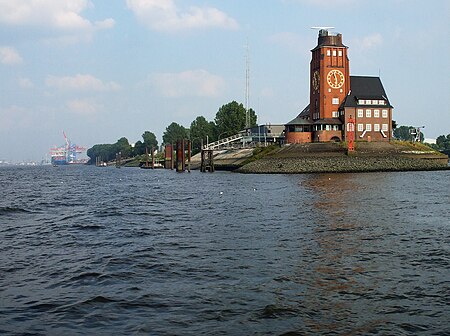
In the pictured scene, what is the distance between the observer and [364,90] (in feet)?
370

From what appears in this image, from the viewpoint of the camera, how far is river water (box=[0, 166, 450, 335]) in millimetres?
11141

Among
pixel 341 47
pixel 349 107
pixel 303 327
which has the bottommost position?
pixel 303 327

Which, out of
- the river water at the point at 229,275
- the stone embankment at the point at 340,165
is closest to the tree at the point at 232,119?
the stone embankment at the point at 340,165

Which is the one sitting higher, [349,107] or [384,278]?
[349,107]

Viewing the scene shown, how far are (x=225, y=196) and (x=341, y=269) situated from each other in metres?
29.6

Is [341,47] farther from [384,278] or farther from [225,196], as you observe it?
[384,278]

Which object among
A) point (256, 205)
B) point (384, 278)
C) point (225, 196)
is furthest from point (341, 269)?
point (225, 196)

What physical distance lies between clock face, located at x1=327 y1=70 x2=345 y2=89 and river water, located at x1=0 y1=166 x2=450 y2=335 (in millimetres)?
85014

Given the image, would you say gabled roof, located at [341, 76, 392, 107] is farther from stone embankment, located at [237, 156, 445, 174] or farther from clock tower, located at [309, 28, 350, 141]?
stone embankment, located at [237, 156, 445, 174]

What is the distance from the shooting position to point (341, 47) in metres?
111

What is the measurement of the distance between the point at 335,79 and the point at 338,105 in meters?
5.94

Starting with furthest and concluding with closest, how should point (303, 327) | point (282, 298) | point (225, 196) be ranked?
1. point (225, 196)
2. point (282, 298)
3. point (303, 327)

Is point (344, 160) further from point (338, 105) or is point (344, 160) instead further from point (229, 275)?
point (229, 275)

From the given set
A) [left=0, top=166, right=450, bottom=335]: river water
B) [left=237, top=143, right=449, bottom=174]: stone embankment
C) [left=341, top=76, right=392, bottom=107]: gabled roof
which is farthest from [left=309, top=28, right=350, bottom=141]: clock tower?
[left=0, top=166, right=450, bottom=335]: river water
